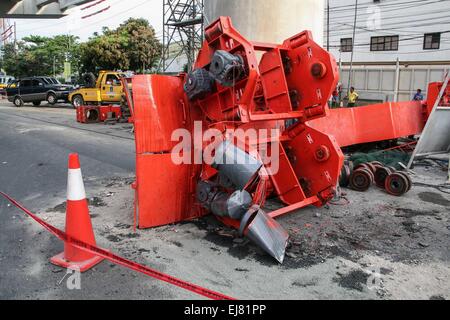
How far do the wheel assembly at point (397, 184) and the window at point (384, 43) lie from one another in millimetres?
27506

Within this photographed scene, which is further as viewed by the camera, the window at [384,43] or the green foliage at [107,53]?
the green foliage at [107,53]

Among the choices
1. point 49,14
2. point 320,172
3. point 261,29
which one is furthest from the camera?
point 49,14

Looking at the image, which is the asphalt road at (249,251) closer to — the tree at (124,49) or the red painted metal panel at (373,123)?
the red painted metal panel at (373,123)

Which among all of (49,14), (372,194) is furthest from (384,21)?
(372,194)

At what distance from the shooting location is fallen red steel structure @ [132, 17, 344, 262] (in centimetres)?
414

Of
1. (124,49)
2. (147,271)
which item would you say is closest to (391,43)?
(124,49)

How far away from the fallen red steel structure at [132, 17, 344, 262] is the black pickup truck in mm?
24731

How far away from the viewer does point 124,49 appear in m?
36.5

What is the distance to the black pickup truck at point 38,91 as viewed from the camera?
27.0 metres

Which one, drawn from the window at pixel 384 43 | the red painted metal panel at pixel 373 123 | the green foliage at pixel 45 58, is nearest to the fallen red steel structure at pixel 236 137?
the red painted metal panel at pixel 373 123

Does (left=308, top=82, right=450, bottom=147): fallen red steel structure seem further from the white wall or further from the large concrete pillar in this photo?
the white wall
